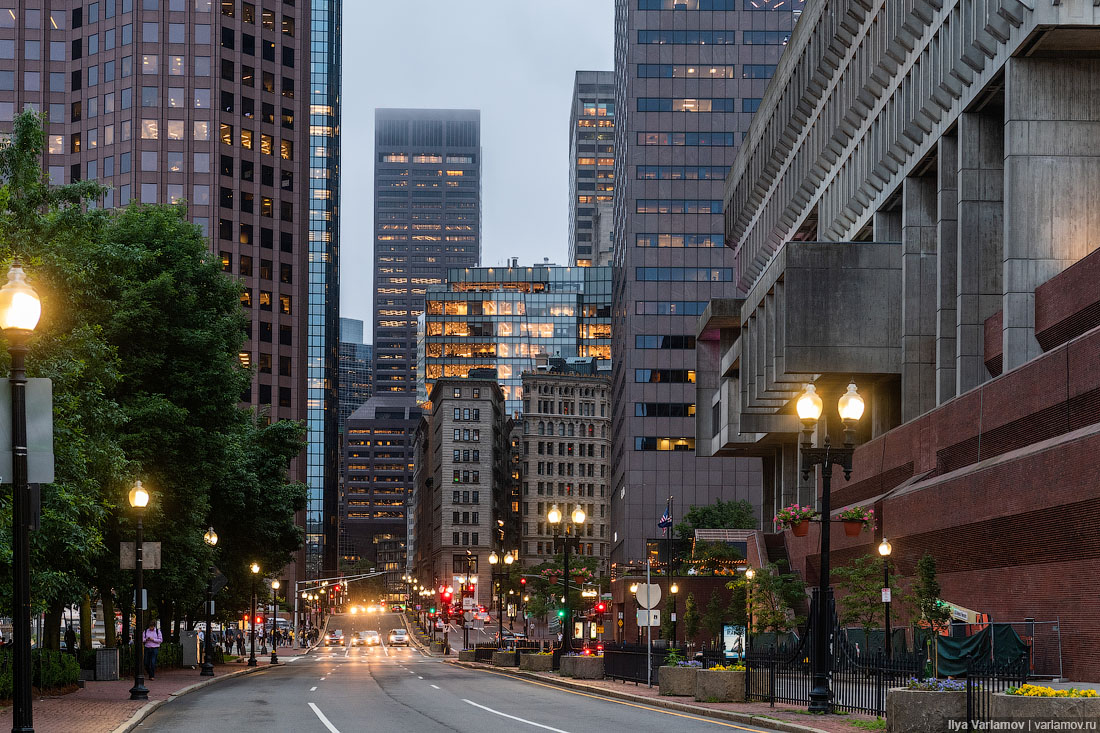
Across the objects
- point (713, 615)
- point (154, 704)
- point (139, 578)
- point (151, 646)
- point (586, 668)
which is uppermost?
point (139, 578)

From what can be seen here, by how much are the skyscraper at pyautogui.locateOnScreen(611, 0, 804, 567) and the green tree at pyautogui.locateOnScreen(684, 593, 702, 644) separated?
199 feet

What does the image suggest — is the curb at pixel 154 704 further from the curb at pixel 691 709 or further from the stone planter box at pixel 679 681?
the stone planter box at pixel 679 681

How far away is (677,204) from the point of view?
14538 centimetres

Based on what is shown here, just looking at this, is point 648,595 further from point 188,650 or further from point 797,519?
point 188,650

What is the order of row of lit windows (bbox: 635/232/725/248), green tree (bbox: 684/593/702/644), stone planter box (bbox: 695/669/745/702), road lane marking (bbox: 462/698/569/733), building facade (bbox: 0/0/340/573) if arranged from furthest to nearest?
row of lit windows (bbox: 635/232/725/248) < building facade (bbox: 0/0/340/573) < green tree (bbox: 684/593/702/644) < stone planter box (bbox: 695/669/745/702) < road lane marking (bbox: 462/698/569/733)

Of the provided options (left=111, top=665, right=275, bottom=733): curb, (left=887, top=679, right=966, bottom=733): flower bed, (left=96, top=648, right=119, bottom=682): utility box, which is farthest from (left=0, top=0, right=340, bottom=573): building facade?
(left=887, top=679, right=966, bottom=733): flower bed

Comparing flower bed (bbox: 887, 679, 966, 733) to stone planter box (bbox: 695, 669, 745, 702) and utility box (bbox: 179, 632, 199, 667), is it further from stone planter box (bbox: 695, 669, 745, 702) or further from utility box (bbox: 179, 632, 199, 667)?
utility box (bbox: 179, 632, 199, 667)

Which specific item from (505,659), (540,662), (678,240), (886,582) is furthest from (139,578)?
(678,240)

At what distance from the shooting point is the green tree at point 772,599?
61125mm

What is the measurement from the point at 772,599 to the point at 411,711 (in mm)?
39041

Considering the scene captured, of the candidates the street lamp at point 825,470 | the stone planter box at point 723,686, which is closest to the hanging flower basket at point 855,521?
the stone planter box at point 723,686

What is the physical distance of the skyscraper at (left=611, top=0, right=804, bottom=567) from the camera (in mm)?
143000

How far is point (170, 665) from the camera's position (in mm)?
55469

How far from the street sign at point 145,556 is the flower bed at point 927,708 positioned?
69.4ft
